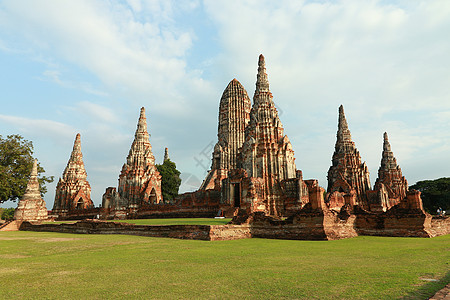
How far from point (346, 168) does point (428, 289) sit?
40.6 metres

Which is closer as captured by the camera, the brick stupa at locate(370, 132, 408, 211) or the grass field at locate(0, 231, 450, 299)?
the grass field at locate(0, 231, 450, 299)

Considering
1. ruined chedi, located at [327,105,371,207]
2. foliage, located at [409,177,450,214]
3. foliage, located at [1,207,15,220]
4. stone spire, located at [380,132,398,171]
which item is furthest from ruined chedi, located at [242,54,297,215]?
foliage, located at [1,207,15,220]

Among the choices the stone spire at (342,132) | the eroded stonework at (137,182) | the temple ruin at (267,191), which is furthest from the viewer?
the stone spire at (342,132)

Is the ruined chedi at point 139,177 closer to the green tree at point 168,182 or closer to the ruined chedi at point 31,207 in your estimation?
the green tree at point 168,182

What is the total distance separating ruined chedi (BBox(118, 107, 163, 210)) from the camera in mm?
34872

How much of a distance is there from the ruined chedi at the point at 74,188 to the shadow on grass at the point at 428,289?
4490 centimetres

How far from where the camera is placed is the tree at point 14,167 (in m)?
31.6

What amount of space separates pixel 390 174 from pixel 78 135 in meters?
50.8

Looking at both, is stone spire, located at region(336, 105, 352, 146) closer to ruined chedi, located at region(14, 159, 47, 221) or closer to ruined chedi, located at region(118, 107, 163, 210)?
ruined chedi, located at region(118, 107, 163, 210)

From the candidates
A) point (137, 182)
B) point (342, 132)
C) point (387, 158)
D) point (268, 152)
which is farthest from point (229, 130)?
point (387, 158)

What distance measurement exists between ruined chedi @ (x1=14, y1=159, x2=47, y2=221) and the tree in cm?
586

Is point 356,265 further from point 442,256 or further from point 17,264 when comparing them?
point 17,264

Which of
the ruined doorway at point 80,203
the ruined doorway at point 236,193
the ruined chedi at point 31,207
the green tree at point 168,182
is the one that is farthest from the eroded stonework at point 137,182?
the ruined doorway at point 236,193

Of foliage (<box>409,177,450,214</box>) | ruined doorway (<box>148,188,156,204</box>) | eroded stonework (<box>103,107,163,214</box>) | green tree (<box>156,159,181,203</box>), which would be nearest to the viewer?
eroded stonework (<box>103,107,163,214</box>)
